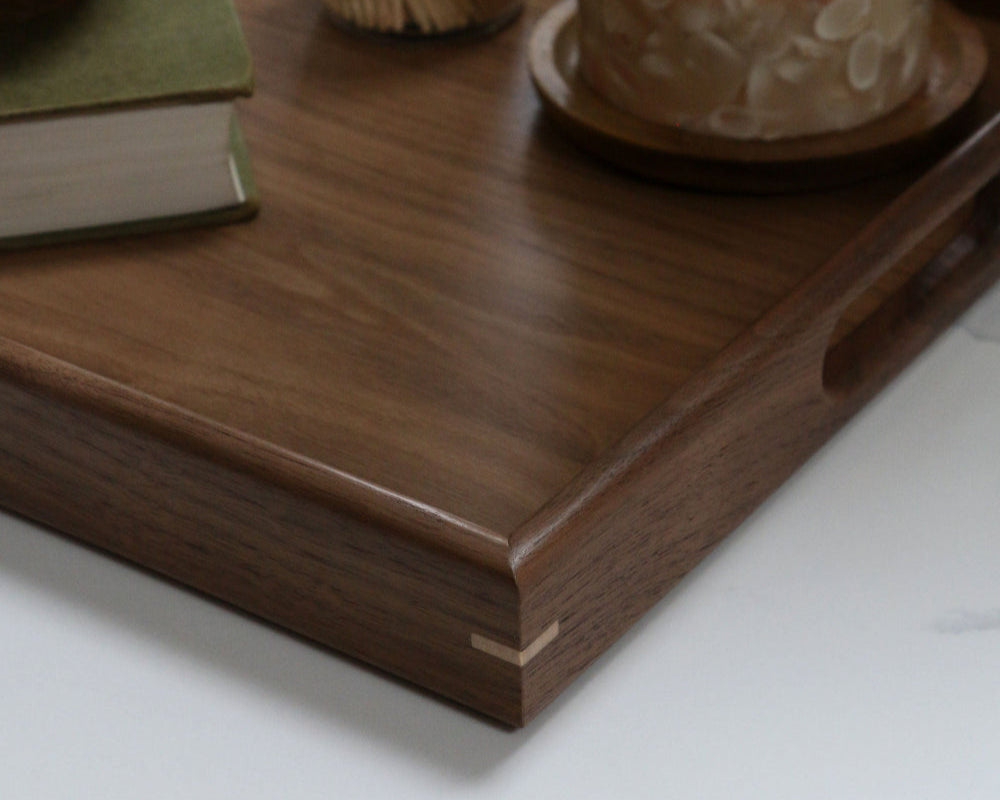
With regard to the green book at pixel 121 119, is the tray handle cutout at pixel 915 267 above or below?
above

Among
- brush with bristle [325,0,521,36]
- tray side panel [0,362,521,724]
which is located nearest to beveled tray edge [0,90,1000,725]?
tray side panel [0,362,521,724]

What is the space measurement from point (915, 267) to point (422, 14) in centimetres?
26

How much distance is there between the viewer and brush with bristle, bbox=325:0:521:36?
0.73 meters

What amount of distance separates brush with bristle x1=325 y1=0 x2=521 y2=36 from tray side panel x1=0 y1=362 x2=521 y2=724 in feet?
0.95

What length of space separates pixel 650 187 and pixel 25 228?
24 centimetres

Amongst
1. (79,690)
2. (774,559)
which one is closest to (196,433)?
(79,690)

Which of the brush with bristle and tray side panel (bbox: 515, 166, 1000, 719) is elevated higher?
tray side panel (bbox: 515, 166, 1000, 719)

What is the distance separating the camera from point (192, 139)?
0.59m

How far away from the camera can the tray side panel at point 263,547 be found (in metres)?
0.46

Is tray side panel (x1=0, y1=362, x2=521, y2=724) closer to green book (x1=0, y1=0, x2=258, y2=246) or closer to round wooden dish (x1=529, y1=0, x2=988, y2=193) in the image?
green book (x1=0, y1=0, x2=258, y2=246)

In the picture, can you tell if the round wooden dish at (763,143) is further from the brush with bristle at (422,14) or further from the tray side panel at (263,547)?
the tray side panel at (263,547)

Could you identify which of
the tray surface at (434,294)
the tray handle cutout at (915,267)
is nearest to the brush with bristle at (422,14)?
the tray surface at (434,294)

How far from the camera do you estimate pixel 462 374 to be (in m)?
0.52

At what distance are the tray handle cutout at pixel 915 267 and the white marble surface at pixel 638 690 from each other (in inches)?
2.2
